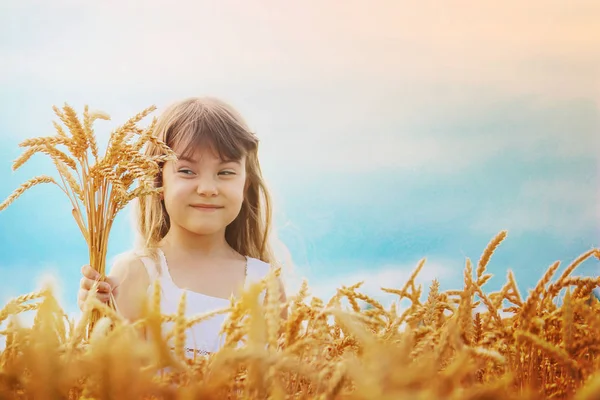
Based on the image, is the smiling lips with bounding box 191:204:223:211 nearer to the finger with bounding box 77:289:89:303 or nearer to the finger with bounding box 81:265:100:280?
the finger with bounding box 77:289:89:303

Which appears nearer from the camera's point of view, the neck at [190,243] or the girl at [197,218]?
the girl at [197,218]

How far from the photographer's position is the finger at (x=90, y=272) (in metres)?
0.93

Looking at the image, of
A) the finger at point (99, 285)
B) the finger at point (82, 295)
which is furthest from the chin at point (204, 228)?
the finger at point (99, 285)

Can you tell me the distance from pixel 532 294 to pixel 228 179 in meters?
1.45

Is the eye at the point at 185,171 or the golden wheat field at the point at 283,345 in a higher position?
the eye at the point at 185,171

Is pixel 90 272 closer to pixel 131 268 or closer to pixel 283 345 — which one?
pixel 283 345

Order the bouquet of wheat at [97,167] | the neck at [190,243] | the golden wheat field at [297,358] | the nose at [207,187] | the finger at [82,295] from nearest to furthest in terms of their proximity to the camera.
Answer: the golden wheat field at [297,358], the bouquet of wheat at [97,167], the finger at [82,295], the nose at [207,187], the neck at [190,243]

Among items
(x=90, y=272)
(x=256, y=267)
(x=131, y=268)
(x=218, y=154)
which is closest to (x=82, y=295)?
(x=90, y=272)

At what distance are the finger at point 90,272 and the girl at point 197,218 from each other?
67 centimetres

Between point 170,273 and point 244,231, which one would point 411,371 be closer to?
point 170,273

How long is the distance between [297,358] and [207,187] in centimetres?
137

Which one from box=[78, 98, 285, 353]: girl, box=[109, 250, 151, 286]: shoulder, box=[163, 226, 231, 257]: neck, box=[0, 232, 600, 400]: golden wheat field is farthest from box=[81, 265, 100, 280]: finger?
box=[163, 226, 231, 257]: neck

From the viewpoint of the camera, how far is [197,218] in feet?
5.95

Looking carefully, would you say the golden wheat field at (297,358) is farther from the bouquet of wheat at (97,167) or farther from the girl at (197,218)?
the girl at (197,218)
